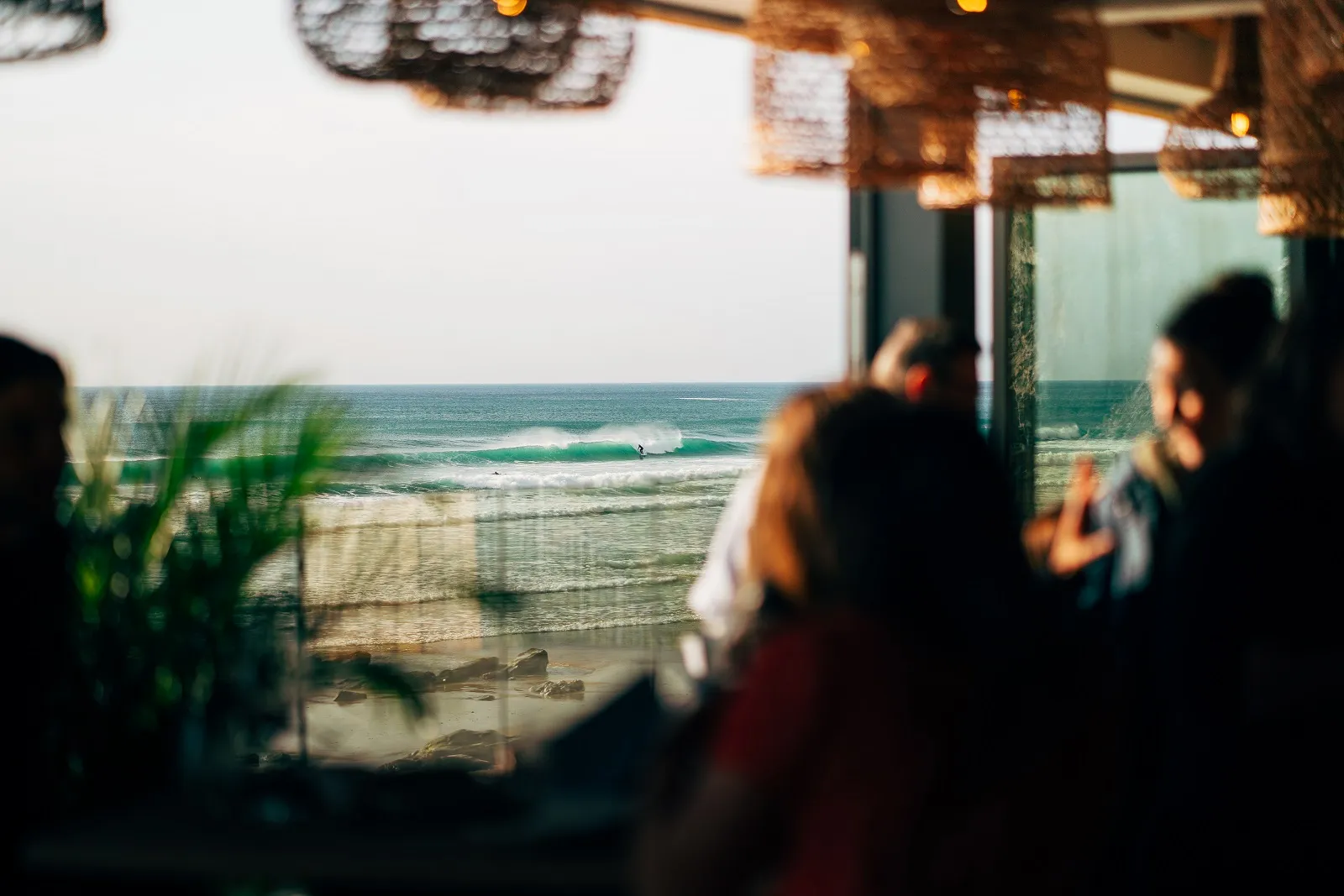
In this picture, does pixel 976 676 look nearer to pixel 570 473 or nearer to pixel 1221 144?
pixel 1221 144

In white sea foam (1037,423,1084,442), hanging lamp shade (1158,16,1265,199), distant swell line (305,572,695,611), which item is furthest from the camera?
distant swell line (305,572,695,611)

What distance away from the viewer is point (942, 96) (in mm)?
2596

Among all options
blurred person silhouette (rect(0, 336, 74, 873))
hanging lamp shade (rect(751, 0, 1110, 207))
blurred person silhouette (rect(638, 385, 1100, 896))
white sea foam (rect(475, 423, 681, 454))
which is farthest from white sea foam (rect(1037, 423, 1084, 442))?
white sea foam (rect(475, 423, 681, 454))

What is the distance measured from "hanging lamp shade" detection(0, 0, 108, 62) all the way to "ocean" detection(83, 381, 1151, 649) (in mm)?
722

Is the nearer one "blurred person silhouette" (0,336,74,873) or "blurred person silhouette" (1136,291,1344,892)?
"blurred person silhouette" (1136,291,1344,892)

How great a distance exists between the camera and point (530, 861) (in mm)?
1661

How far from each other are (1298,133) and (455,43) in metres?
1.78

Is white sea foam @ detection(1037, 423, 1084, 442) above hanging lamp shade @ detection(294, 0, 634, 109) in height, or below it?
below

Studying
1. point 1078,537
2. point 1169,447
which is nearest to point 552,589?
point 1078,537

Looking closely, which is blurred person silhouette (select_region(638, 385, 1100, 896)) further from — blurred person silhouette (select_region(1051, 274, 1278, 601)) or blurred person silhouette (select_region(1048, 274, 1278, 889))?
blurred person silhouette (select_region(1051, 274, 1278, 601))

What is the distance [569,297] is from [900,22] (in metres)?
34.1

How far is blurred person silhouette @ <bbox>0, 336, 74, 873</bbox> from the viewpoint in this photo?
204 centimetres

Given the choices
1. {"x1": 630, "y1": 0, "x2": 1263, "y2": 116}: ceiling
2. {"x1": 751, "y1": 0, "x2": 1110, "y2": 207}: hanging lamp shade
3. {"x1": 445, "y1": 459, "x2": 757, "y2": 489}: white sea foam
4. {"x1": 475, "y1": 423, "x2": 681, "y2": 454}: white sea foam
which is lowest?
{"x1": 445, "y1": 459, "x2": 757, "y2": 489}: white sea foam

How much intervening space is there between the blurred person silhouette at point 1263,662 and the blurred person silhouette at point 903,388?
3.49 ft
